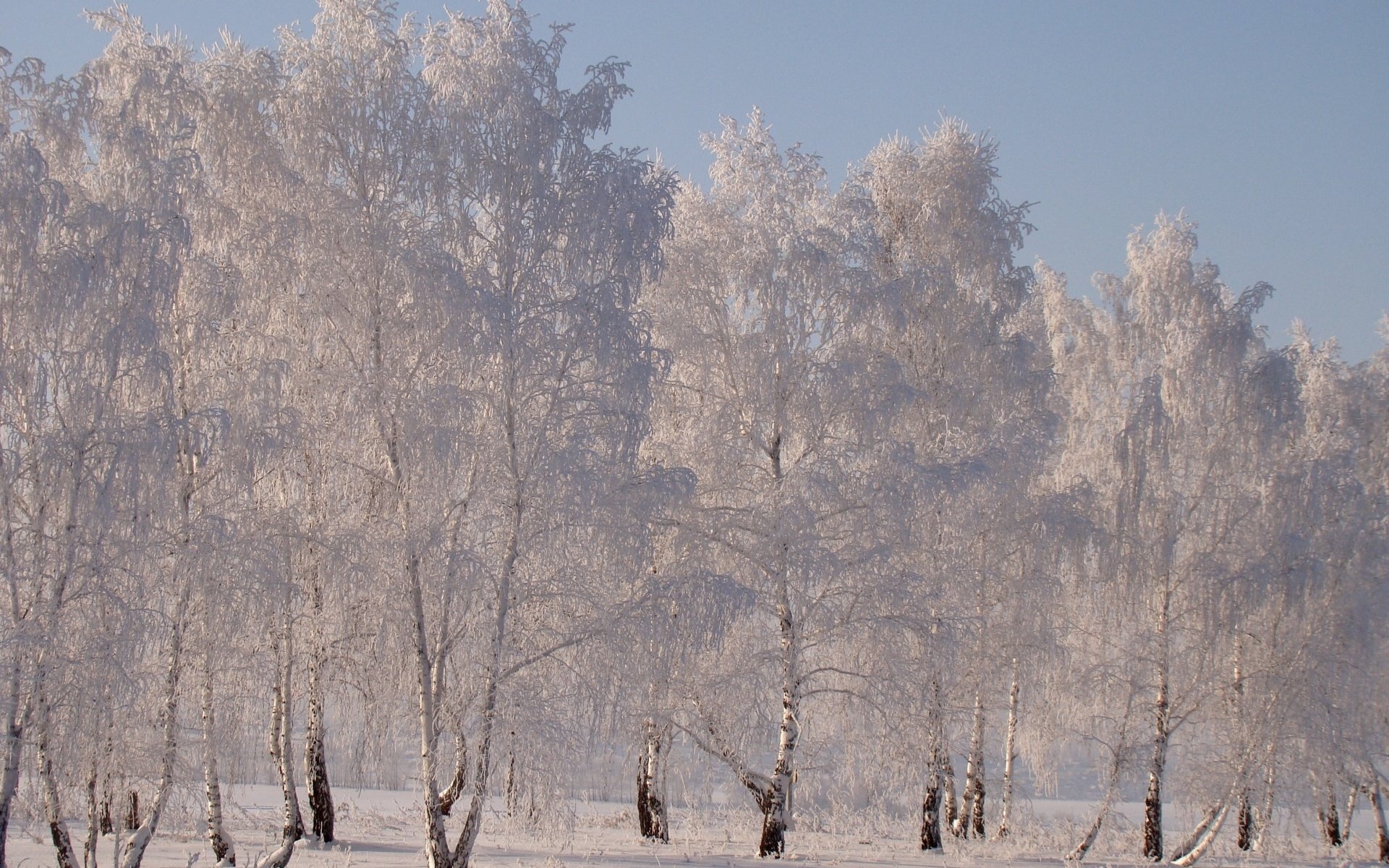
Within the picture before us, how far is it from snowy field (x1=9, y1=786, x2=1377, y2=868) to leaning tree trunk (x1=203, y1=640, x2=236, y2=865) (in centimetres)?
29

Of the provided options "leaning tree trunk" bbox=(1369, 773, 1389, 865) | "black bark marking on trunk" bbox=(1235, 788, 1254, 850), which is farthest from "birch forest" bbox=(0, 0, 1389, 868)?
"black bark marking on trunk" bbox=(1235, 788, 1254, 850)

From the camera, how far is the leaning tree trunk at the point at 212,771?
37.7 ft

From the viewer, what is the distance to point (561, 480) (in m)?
10.7

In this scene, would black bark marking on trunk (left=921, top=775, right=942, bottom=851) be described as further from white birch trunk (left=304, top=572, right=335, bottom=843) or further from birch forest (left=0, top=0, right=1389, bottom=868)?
white birch trunk (left=304, top=572, right=335, bottom=843)

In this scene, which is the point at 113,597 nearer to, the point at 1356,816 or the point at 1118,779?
the point at 1118,779

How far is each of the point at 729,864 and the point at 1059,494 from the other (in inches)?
266

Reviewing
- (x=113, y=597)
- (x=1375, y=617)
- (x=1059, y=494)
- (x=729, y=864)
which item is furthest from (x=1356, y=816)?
(x=113, y=597)

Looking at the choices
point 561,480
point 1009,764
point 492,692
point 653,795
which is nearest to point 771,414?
point 561,480

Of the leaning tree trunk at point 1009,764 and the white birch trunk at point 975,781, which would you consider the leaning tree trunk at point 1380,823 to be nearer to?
the leaning tree trunk at point 1009,764

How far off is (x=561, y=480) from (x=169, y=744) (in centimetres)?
464

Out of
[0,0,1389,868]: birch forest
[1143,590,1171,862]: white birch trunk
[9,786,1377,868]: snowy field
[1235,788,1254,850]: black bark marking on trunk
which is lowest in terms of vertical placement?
[1235,788,1254,850]: black bark marking on trunk

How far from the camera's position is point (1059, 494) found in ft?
49.0

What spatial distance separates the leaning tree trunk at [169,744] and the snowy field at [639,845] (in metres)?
0.33

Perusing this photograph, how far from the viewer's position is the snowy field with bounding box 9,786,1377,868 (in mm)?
12984
